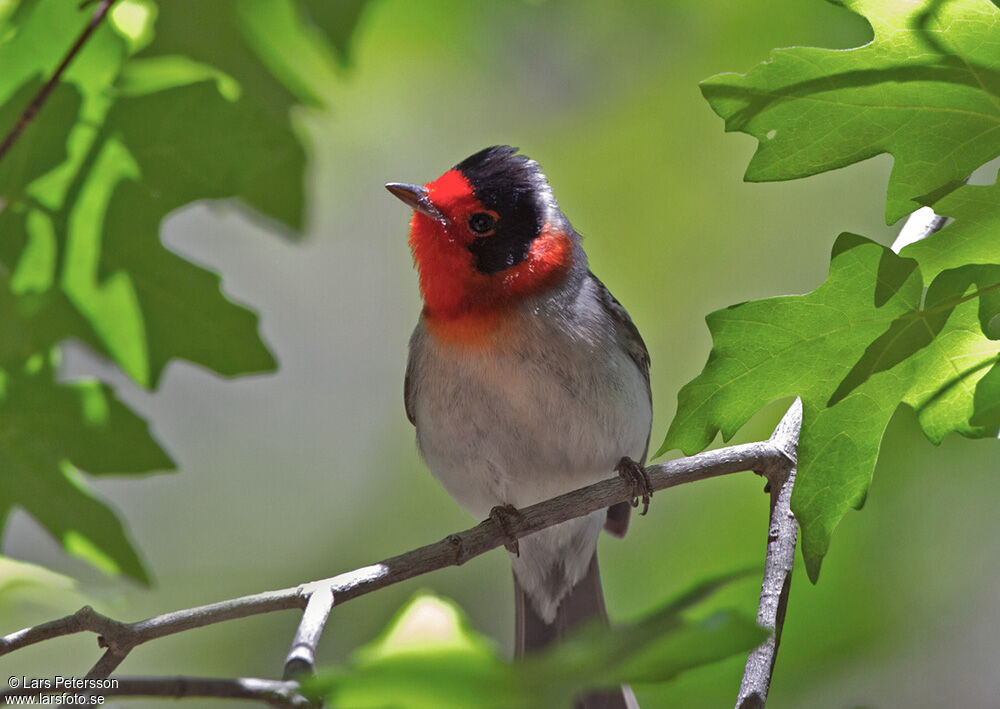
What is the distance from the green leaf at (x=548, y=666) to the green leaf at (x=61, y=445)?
1.86 m

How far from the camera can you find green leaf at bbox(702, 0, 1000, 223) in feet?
6.43

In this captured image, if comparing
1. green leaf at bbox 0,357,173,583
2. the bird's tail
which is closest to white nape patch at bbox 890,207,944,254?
the bird's tail

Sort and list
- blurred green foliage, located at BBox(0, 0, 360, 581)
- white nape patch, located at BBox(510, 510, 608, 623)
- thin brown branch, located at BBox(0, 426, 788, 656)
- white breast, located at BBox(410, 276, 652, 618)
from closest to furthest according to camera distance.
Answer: thin brown branch, located at BBox(0, 426, 788, 656)
blurred green foliage, located at BBox(0, 0, 360, 581)
white breast, located at BBox(410, 276, 652, 618)
white nape patch, located at BBox(510, 510, 608, 623)

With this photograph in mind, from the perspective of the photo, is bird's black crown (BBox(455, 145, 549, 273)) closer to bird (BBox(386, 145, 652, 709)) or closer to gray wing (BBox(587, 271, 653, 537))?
bird (BBox(386, 145, 652, 709))

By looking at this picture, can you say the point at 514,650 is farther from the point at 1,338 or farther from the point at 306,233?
the point at 1,338

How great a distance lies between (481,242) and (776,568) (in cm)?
160

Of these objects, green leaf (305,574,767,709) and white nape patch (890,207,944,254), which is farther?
white nape patch (890,207,944,254)

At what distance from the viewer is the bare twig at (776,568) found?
1.99 m

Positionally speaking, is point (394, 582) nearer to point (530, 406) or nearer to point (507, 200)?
point (530, 406)

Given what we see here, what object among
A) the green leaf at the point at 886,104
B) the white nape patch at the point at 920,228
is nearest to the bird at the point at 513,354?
the white nape patch at the point at 920,228

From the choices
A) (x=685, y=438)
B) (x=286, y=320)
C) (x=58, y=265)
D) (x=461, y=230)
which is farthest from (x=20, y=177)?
(x=286, y=320)

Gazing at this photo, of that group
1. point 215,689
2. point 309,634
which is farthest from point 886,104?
point 215,689

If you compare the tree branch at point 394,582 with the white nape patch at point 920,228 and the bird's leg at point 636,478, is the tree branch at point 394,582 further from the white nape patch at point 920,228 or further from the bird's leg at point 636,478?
the white nape patch at point 920,228

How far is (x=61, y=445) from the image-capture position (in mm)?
2898
